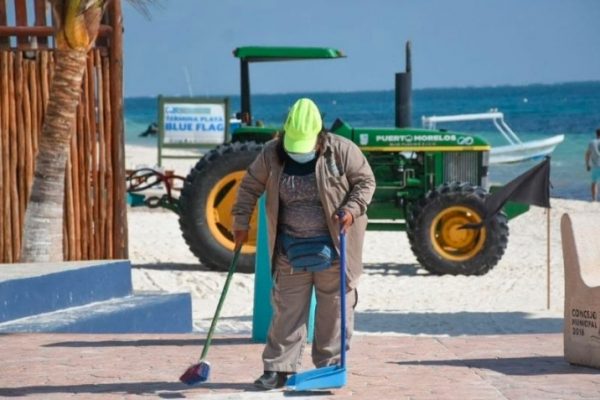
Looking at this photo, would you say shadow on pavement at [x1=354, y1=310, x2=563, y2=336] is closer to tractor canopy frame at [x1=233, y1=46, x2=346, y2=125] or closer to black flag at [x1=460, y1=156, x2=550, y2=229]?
Answer: black flag at [x1=460, y1=156, x2=550, y2=229]

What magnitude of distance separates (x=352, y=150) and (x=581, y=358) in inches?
79.7

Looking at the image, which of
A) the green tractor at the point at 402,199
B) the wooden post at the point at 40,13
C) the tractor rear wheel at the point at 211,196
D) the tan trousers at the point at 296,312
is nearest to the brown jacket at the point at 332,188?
the tan trousers at the point at 296,312

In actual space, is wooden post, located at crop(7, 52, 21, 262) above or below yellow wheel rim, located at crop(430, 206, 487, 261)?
above

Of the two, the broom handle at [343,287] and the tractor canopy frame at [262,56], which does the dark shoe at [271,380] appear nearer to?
the broom handle at [343,287]

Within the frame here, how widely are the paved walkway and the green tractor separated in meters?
6.61

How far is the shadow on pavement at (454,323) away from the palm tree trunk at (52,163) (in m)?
2.73

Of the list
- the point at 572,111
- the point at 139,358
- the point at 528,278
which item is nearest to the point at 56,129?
the point at 139,358

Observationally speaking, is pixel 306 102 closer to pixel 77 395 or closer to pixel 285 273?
pixel 285 273

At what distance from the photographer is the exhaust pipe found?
18.4 metres

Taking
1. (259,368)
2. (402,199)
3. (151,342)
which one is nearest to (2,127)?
(151,342)

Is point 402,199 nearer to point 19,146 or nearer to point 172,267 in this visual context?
point 172,267

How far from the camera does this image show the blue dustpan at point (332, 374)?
7.80 m

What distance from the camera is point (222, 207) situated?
17.2 m

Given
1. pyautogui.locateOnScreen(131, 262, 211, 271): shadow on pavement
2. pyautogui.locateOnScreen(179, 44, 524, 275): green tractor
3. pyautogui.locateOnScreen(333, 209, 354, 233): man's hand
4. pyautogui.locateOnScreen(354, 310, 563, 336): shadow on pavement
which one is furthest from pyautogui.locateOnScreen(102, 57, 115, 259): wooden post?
pyautogui.locateOnScreen(333, 209, 354, 233): man's hand
